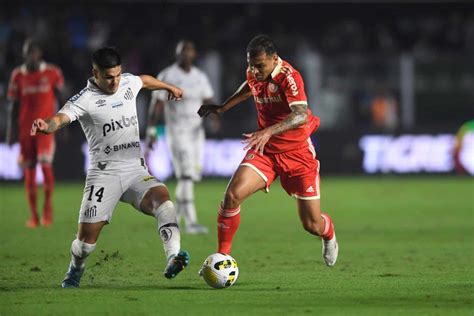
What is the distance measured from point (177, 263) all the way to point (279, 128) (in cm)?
147

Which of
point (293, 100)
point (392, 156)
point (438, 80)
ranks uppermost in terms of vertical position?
point (293, 100)

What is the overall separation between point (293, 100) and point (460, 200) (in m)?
10.7

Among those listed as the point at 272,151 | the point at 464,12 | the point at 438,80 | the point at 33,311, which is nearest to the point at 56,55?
the point at 438,80

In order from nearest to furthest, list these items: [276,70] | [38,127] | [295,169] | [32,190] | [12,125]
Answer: [38,127], [276,70], [295,169], [12,125], [32,190]

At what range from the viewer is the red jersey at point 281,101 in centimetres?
909

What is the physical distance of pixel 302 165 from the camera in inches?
376

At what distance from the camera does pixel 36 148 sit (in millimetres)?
14820

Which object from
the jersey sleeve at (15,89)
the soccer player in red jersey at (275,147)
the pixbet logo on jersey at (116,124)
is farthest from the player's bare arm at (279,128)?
the jersey sleeve at (15,89)

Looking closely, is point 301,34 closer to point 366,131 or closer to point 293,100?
point 366,131

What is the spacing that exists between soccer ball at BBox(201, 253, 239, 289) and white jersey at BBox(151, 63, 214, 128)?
6.00m

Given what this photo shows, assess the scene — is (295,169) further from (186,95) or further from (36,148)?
(36,148)

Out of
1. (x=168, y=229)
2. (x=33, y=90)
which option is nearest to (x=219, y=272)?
(x=168, y=229)

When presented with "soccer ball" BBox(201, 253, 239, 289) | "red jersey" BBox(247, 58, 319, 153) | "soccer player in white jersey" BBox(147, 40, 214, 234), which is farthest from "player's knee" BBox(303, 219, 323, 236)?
"soccer player in white jersey" BBox(147, 40, 214, 234)

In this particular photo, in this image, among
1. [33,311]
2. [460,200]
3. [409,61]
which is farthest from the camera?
[409,61]
